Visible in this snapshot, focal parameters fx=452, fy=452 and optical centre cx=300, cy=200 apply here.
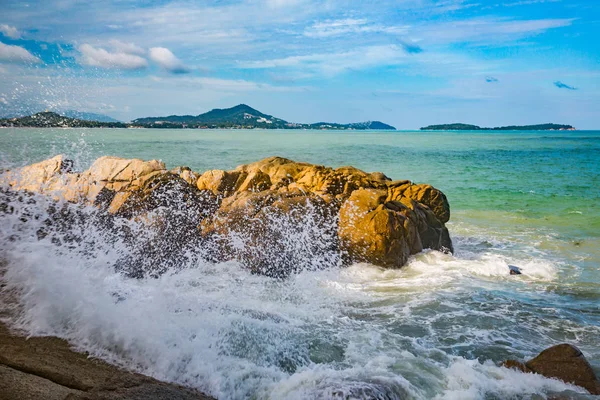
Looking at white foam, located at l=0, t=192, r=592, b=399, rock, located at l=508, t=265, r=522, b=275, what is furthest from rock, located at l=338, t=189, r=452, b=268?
rock, located at l=508, t=265, r=522, b=275

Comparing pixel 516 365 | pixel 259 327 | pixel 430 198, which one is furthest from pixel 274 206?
pixel 516 365

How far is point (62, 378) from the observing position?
190 inches

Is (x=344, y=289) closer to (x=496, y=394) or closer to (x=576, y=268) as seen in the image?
(x=496, y=394)

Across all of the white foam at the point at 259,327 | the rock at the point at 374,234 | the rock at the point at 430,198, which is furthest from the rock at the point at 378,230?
the rock at the point at 430,198

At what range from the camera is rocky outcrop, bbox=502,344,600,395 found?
5984 millimetres

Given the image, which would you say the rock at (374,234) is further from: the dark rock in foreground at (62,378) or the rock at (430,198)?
the dark rock in foreground at (62,378)

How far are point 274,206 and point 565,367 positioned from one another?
789 centimetres

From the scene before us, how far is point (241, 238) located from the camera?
38.7 ft

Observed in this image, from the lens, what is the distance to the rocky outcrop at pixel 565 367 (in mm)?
5984

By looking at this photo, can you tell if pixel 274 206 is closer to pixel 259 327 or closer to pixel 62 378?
pixel 259 327

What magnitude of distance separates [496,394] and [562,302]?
4.94 metres

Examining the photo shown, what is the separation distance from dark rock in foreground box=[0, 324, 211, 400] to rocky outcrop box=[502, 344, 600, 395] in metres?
4.50

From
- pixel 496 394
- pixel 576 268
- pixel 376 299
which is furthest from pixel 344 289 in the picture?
pixel 576 268

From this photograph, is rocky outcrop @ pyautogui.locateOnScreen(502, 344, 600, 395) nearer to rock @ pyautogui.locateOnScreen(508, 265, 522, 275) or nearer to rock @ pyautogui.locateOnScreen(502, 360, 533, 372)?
rock @ pyautogui.locateOnScreen(502, 360, 533, 372)
